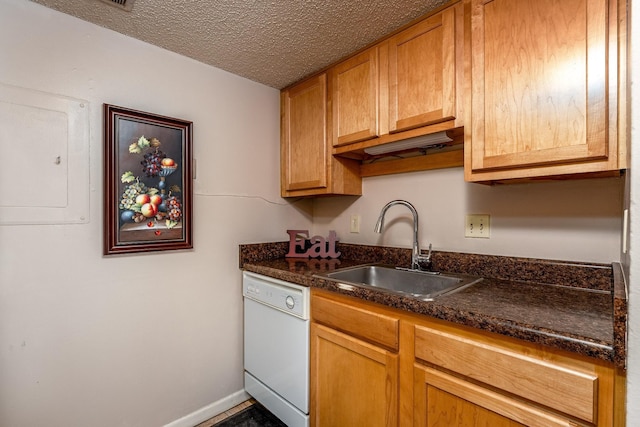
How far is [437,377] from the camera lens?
3.21 ft

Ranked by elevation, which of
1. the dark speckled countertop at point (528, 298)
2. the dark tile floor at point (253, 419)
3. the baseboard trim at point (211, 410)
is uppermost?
the dark speckled countertop at point (528, 298)

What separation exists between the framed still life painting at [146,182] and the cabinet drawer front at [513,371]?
1.31 meters

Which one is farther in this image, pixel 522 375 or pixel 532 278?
pixel 532 278

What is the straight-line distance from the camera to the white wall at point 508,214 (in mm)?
1159

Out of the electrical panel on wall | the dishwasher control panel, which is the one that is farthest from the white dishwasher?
the electrical panel on wall

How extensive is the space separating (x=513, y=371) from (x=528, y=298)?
33 centimetres

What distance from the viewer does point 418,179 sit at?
5.55 feet

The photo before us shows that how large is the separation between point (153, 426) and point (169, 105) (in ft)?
5.56

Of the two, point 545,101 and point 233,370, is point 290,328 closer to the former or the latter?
point 233,370

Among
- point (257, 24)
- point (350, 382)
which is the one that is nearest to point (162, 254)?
point (350, 382)

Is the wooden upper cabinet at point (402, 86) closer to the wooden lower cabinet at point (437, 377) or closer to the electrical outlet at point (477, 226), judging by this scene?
the electrical outlet at point (477, 226)

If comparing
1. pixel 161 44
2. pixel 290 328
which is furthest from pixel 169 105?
pixel 290 328

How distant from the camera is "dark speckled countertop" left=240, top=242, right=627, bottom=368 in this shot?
0.73 metres

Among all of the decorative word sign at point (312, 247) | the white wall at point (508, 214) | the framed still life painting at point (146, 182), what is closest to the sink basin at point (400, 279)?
the white wall at point (508, 214)
